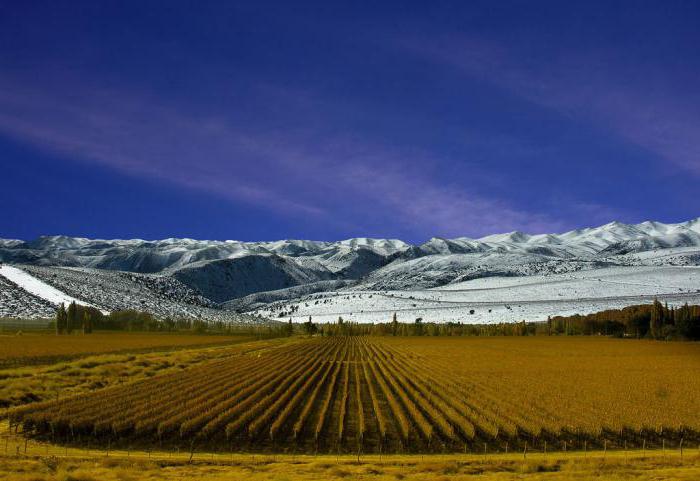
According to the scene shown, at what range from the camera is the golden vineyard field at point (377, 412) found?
2992 cm

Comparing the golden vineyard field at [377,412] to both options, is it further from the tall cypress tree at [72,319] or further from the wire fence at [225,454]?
the tall cypress tree at [72,319]

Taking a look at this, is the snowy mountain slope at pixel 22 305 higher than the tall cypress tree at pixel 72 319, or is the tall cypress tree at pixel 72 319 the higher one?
the snowy mountain slope at pixel 22 305

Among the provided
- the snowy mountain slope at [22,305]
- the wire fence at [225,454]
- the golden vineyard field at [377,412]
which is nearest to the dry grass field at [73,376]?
the golden vineyard field at [377,412]

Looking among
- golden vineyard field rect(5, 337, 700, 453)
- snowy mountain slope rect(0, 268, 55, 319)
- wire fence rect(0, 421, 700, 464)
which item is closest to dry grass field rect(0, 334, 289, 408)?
golden vineyard field rect(5, 337, 700, 453)

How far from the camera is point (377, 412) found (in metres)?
36.7

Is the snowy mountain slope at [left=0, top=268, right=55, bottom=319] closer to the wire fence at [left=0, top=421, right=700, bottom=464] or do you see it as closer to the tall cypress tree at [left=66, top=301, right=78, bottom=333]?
the tall cypress tree at [left=66, top=301, right=78, bottom=333]

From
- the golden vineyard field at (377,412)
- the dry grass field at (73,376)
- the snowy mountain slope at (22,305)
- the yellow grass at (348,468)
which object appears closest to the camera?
the yellow grass at (348,468)

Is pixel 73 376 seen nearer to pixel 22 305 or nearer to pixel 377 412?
pixel 377 412

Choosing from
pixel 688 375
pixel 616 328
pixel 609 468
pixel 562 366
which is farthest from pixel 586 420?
pixel 616 328

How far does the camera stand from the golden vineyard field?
98.2ft

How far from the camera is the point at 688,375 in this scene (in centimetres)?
6203

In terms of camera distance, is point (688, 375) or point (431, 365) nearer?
point (688, 375)

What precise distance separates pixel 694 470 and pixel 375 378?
36.1 m

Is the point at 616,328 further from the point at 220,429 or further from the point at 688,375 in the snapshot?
the point at 220,429
